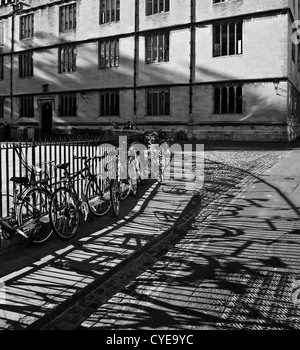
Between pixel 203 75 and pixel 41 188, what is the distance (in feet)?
73.6

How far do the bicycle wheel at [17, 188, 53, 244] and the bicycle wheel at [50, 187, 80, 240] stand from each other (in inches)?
4.3

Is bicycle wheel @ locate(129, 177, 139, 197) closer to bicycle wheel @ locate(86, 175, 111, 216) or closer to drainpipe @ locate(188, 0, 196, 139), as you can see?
bicycle wheel @ locate(86, 175, 111, 216)

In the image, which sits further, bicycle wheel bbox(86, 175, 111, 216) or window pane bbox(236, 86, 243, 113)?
window pane bbox(236, 86, 243, 113)

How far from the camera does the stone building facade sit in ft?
81.0

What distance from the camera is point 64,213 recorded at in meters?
6.02

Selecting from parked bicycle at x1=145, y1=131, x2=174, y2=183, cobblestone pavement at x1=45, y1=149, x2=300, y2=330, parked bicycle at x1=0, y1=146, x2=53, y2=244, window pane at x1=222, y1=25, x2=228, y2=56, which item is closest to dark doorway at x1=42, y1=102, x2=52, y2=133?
window pane at x1=222, y1=25, x2=228, y2=56

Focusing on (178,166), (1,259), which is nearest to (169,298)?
(1,259)

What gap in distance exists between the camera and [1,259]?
5.18 m

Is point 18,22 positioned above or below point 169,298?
above

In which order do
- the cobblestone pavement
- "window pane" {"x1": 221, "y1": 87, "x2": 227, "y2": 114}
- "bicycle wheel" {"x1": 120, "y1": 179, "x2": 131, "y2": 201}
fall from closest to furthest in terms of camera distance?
1. the cobblestone pavement
2. "bicycle wheel" {"x1": 120, "y1": 179, "x2": 131, "y2": 201}
3. "window pane" {"x1": 221, "y1": 87, "x2": 227, "y2": 114}

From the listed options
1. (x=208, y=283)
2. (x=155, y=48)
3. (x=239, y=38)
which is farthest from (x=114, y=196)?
(x=155, y=48)

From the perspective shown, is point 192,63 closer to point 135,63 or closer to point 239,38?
point 239,38
